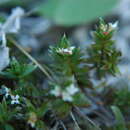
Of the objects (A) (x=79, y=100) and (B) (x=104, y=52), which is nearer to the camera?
(A) (x=79, y=100)

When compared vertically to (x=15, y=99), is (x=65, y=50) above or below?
above

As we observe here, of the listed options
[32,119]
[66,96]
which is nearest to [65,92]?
[66,96]

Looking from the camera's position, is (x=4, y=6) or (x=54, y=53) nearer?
(x=54, y=53)

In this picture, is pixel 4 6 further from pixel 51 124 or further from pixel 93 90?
pixel 51 124

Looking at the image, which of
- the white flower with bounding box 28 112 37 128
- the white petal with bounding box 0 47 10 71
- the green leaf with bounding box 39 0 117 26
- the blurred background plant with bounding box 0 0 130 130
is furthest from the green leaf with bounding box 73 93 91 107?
the green leaf with bounding box 39 0 117 26

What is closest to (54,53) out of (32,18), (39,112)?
(39,112)

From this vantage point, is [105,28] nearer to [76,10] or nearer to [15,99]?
[15,99]

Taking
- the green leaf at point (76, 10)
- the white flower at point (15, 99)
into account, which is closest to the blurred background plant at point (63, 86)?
the white flower at point (15, 99)

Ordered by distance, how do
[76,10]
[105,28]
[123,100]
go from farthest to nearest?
1. [76,10]
2. [123,100]
3. [105,28]

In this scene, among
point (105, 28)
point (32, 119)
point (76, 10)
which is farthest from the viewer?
point (76, 10)
